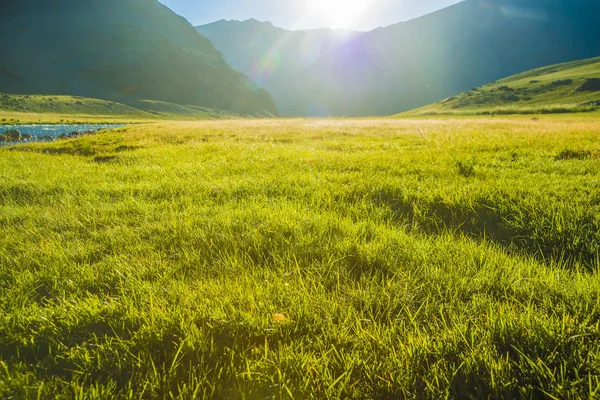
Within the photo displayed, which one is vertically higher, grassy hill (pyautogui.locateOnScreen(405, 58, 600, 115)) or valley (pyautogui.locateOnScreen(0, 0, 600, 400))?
grassy hill (pyautogui.locateOnScreen(405, 58, 600, 115))

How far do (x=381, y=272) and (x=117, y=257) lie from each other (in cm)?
263

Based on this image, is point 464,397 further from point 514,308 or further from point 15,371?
point 15,371

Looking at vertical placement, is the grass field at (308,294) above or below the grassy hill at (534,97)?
below

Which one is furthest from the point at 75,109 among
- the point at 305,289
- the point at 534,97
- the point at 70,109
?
the point at 534,97

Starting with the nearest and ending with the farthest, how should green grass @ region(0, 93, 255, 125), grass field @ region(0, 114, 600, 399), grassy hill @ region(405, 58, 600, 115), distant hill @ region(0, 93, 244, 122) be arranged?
grass field @ region(0, 114, 600, 399) < grassy hill @ region(405, 58, 600, 115) < green grass @ region(0, 93, 255, 125) < distant hill @ region(0, 93, 244, 122)

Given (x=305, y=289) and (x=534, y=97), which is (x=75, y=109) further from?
(x=534, y=97)

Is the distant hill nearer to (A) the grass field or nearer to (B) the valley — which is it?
(B) the valley

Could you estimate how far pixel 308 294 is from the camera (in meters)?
2.21

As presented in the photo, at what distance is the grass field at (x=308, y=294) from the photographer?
155 centimetres

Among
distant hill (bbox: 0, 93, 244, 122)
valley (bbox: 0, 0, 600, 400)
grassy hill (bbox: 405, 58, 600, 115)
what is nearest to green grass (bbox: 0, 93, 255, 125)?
distant hill (bbox: 0, 93, 244, 122)

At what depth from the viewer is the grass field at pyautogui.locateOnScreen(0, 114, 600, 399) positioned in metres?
1.55

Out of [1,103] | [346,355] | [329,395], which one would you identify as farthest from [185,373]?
[1,103]

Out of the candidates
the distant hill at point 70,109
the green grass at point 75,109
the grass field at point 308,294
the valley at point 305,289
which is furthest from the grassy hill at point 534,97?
the distant hill at point 70,109

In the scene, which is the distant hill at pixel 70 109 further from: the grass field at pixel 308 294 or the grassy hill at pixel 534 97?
the grassy hill at pixel 534 97
